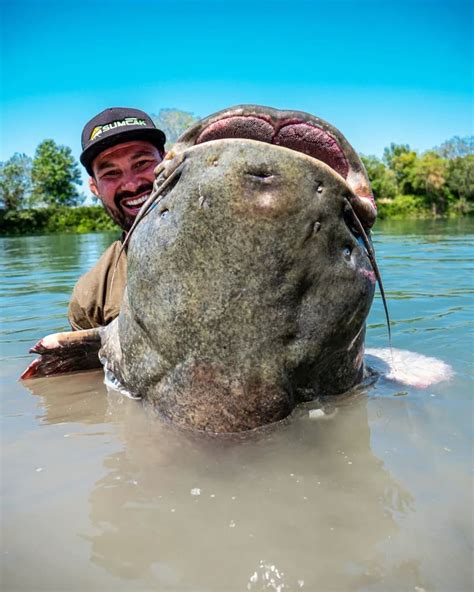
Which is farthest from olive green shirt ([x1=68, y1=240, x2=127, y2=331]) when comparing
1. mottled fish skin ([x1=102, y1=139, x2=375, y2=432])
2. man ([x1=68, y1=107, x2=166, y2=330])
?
mottled fish skin ([x1=102, y1=139, x2=375, y2=432])

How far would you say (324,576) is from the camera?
59.2 inches

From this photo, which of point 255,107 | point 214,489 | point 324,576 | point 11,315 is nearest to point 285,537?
point 324,576

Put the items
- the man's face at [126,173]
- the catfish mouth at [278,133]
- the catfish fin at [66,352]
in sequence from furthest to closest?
the man's face at [126,173], the catfish fin at [66,352], the catfish mouth at [278,133]

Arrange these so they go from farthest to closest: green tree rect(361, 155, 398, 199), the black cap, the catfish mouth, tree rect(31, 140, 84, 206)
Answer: green tree rect(361, 155, 398, 199) → tree rect(31, 140, 84, 206) → the black cap → the catfish mouth

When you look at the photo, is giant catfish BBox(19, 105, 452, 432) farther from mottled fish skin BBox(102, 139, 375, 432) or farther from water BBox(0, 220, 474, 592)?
water BBox(0, 220, 474, 592)

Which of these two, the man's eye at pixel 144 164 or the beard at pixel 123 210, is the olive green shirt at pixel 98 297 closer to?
the beard at pixel 123 210

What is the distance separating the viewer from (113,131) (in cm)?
342

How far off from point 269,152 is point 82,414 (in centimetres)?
172

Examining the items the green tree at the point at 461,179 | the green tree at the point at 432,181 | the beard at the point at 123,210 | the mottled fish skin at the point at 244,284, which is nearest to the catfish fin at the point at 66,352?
the mottled fish skin at the point at 244,284

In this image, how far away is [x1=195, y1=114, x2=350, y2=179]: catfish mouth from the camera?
2.00 metres

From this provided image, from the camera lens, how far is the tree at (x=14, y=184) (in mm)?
48938

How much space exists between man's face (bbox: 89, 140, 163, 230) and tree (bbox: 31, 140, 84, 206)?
53.6 metres

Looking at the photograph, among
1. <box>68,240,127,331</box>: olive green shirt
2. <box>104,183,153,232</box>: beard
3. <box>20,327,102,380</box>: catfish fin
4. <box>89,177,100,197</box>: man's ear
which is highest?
<box>89,177,100,197</box>: man's ear

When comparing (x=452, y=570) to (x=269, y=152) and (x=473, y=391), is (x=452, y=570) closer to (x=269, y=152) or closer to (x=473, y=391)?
(x=269, y=152)
